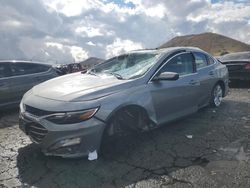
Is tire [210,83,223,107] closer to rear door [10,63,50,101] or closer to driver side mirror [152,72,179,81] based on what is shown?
driver side mirror [152,72,179,81]

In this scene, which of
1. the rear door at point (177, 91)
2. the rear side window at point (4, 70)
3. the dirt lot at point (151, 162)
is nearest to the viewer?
the dirt lot at point (151, 162)

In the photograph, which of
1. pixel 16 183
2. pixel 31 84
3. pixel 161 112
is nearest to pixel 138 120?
pixel 161 112

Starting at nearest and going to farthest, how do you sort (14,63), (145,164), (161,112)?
(145,164) < (161,112) < (14,63)

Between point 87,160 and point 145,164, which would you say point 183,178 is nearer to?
point 145,164

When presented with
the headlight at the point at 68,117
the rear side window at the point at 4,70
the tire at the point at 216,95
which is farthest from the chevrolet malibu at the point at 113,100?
Answer: the rear side window at the point at 4,70

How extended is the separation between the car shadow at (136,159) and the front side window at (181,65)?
110 cm

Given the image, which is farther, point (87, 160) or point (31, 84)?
point (31, 84)

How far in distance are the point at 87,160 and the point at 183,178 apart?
1.35m

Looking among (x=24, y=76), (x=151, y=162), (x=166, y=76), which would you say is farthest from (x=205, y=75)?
(x=24, y=76)

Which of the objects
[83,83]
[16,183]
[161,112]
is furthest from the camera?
[161,112]

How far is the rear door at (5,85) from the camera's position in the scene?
7.15 meters

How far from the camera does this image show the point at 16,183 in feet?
11.5

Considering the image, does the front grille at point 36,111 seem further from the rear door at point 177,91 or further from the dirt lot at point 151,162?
the rear door at point 177,91

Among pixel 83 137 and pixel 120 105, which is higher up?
pixel 120 105
